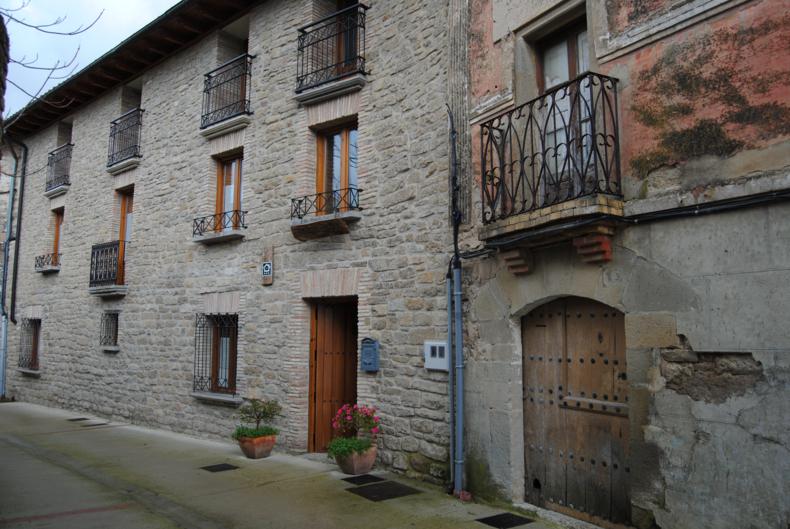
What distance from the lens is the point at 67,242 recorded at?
535 inches

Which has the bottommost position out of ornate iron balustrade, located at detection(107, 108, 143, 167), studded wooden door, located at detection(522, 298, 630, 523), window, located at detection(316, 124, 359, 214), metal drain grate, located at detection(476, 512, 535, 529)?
metal drain grate, located at detection(476, 512, 535, 529)

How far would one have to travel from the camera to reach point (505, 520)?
5.21 metres

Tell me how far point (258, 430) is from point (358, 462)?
5.99ft

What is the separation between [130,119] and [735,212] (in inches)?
445

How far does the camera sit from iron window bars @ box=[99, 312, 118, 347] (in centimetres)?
1215

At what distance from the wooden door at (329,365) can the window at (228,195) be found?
2.20m

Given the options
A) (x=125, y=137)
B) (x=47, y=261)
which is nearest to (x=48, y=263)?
(x=47, y=261)

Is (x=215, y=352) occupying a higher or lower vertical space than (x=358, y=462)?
higher

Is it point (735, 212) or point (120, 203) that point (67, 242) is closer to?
point (120, 203)

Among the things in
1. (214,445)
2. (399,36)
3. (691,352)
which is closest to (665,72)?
(691,352)

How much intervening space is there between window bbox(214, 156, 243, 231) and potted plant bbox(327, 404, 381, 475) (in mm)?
3790

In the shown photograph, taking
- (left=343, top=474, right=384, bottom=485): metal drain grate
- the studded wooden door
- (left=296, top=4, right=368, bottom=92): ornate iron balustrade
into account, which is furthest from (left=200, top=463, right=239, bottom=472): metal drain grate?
(left=296, top=4, right=368, bottom=92): ornate iron balustrade

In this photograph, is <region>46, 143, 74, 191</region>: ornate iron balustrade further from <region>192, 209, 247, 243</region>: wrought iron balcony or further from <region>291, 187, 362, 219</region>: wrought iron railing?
<region>291, 187, 362, 219</region>: wrought iron railing

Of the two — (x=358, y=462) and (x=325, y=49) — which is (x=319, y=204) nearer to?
(x=325, y=49)
